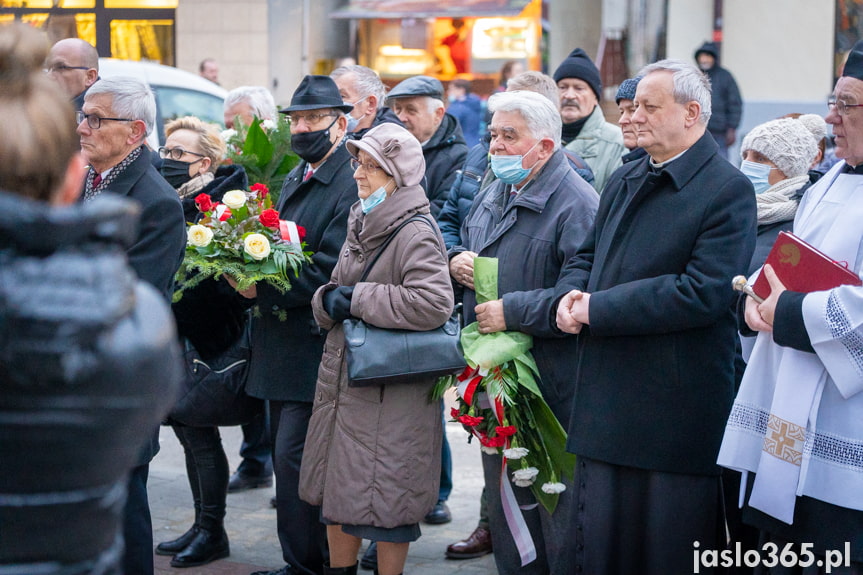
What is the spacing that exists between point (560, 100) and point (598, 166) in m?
0.46

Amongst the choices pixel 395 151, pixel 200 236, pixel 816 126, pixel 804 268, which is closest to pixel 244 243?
pixel 200 236

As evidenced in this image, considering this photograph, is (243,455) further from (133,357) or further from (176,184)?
(133,357)

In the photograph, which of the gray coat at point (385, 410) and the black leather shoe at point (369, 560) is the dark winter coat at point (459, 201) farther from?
the black leather shoe at point (369, 560)

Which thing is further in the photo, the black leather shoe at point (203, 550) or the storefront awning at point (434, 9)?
the storefront awning at point (434, 9)

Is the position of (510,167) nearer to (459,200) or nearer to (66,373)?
(459,200)

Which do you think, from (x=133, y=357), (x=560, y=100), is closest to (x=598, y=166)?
(x=560, y=100)

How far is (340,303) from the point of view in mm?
4258

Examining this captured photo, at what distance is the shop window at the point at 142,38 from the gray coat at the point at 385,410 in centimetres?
1347

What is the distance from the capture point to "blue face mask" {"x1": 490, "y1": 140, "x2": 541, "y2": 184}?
4.53 m

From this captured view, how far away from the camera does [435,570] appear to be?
5094mm

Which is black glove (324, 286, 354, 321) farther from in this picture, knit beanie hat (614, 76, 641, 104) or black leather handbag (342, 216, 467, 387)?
knit beanie hat (614, 76, 641, 104)

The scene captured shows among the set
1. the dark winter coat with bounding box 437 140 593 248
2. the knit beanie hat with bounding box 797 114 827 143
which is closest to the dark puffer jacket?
the dark winter coat with bounding box 437 140 593 248

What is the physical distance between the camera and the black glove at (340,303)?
4.25 meters

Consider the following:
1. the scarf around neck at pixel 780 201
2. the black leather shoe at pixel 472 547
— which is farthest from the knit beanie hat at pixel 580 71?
the black leather shoe at pixel 472 547
